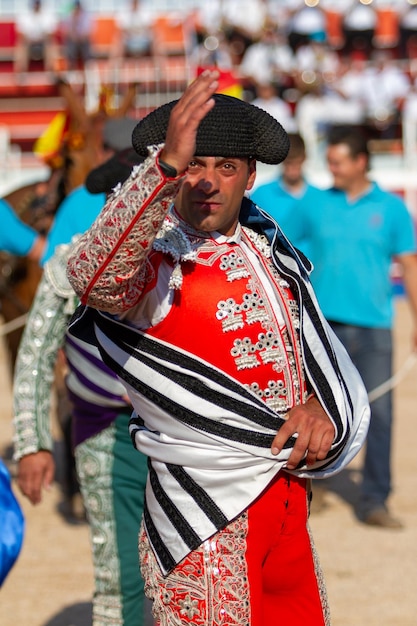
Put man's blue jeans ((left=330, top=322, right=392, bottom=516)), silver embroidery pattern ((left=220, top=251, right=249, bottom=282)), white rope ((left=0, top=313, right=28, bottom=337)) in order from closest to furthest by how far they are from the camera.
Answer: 1. silver embroidery pattern ((left=220, top=251, right=249, bottom=282))
2. man's blue jeans ((left=330, top=322, right=392, bottom=516))
3. white rope ((left=0, top=313, right=28, bottom=337))

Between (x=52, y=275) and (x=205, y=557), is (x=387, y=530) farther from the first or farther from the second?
(x=205, y=557)

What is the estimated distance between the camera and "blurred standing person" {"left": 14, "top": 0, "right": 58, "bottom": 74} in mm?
19453

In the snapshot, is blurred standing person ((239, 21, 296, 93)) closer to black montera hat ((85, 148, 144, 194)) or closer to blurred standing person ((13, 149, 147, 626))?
black montera hat ((85, 148, 144, 194))

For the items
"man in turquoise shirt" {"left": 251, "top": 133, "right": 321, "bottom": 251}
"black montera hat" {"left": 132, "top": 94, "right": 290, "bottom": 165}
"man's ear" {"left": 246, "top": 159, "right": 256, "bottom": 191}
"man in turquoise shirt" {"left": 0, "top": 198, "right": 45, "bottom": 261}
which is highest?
"black montera hat" {"left": 132, "top": 94, "right": 290, "bottom": 165}

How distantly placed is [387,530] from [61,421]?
185 cm

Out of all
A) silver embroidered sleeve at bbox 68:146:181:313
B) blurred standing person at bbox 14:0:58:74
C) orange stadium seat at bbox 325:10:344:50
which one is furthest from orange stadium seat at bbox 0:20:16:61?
silver embroidered sleeve at bbox 68:146:181:313

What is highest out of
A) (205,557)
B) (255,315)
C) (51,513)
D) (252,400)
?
(255,315)

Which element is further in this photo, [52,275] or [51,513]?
[51,513]

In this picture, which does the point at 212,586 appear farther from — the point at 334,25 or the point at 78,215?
the point at 334,25

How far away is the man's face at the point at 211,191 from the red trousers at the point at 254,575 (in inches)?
23.2

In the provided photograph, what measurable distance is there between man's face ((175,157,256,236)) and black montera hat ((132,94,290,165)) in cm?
3

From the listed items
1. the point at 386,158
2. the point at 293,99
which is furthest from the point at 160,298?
the point at 293,99

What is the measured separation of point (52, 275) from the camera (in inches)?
139

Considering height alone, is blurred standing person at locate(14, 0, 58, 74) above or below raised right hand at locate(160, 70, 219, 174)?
below
